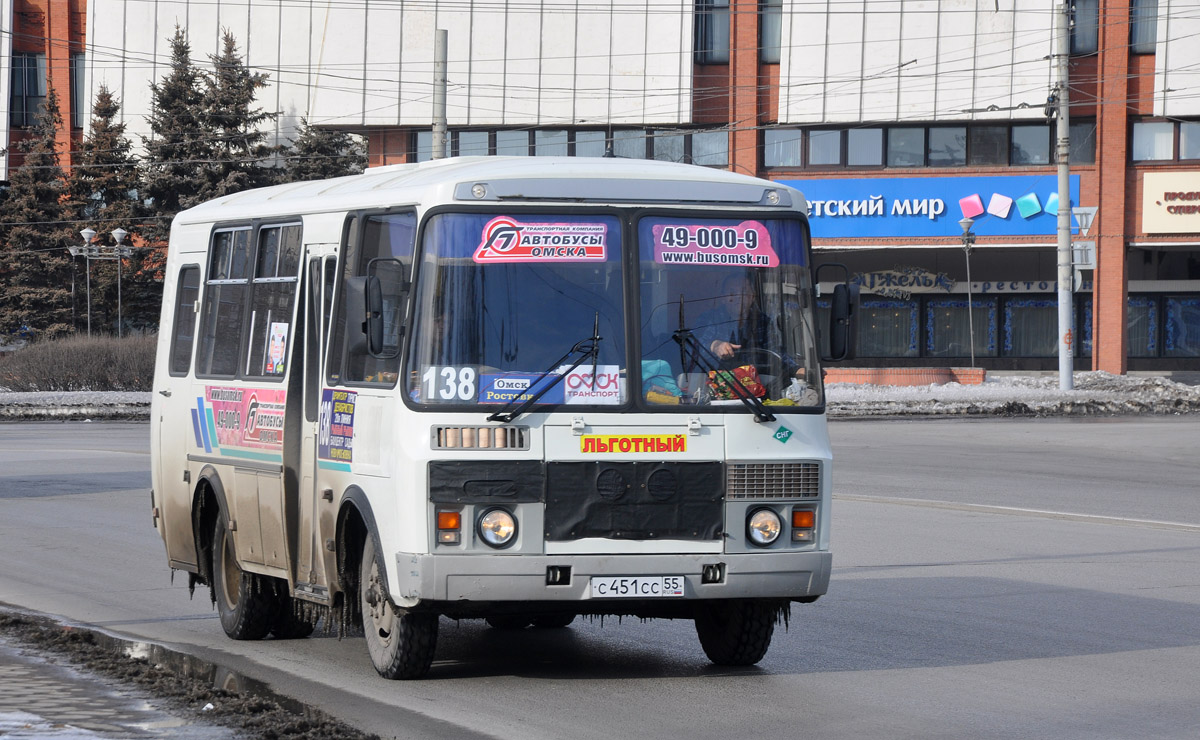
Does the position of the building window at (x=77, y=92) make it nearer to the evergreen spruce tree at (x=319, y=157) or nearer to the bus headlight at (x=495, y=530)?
the evergreen spruce tree at (x=319, y=157)

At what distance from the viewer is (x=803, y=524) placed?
779 cm

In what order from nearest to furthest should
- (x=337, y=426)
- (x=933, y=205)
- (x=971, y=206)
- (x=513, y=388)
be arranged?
(x=513, y=388) < (x=337, y=426) < (x=971, y=206) < (x=933, y=205)

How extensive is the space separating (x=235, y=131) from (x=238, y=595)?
179 ft

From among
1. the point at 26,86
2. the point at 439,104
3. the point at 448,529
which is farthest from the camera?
the point at 26,86

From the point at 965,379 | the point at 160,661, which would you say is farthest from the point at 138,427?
the point at 160,661

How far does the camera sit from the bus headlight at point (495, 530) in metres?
7.40

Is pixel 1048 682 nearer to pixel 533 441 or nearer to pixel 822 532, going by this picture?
pixel 822 532

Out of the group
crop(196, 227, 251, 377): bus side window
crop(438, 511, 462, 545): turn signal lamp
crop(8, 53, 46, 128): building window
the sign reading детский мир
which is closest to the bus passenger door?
crop(196, 227, 251, 377): bus side window

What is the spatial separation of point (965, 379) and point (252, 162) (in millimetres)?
30659

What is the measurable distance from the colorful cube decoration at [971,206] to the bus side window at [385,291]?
4367cm

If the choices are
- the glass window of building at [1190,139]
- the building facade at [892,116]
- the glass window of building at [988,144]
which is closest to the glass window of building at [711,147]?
the building facade at [892,116]

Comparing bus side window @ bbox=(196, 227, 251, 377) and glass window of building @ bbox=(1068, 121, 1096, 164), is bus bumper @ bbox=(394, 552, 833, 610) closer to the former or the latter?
bus side window @ bbox=(196, 227, 251, 377)

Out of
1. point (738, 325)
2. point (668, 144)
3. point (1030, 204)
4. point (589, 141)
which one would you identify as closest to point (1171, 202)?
point (1030, 204)

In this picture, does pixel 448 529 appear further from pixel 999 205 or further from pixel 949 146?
pixel 949 146
